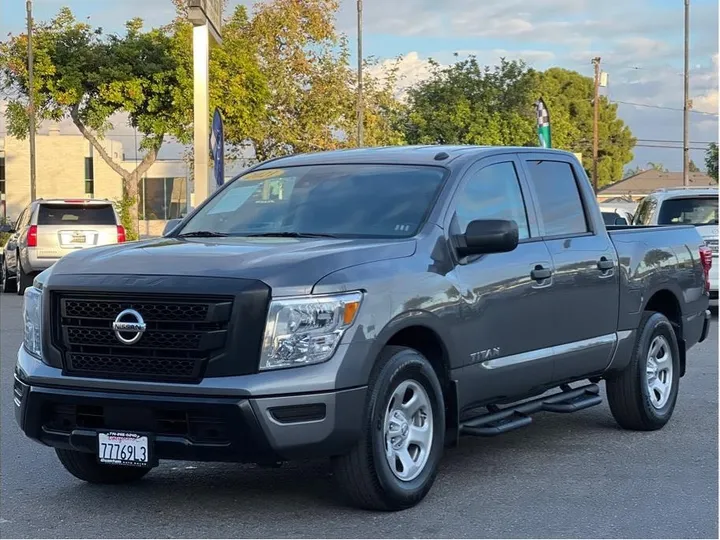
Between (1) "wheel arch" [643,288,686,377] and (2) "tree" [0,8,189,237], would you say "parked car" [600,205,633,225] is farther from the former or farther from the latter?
(2) "tree" [0,8,189,237]

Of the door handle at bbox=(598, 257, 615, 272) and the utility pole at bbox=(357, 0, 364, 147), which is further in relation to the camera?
the utility pole at bbox=(357, 0, 364, 147)

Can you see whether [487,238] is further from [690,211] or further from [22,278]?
[22,278]

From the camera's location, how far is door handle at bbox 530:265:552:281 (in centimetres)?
698

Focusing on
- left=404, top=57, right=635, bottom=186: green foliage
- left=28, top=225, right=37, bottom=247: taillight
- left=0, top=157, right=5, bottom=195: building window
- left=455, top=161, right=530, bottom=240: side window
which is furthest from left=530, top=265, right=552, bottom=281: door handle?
left=0, top=157, right=5, bottom=195: building window

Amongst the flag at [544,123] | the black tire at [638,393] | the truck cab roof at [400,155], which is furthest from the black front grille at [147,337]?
the flag at [544,123]

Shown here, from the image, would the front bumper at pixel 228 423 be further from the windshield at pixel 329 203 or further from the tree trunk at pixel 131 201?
the tree trunk at pixel 131 201

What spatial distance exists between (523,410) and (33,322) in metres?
2.92

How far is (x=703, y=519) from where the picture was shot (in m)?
5.79

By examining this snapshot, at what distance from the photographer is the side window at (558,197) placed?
756 cm

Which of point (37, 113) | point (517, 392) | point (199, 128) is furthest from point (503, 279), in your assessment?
point (37, 113)

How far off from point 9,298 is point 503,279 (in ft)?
54.4

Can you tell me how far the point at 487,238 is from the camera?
6.35m

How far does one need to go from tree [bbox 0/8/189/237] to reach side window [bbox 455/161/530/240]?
2818 cm

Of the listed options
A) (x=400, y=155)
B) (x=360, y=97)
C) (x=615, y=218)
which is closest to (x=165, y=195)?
(x=360, y=97)
